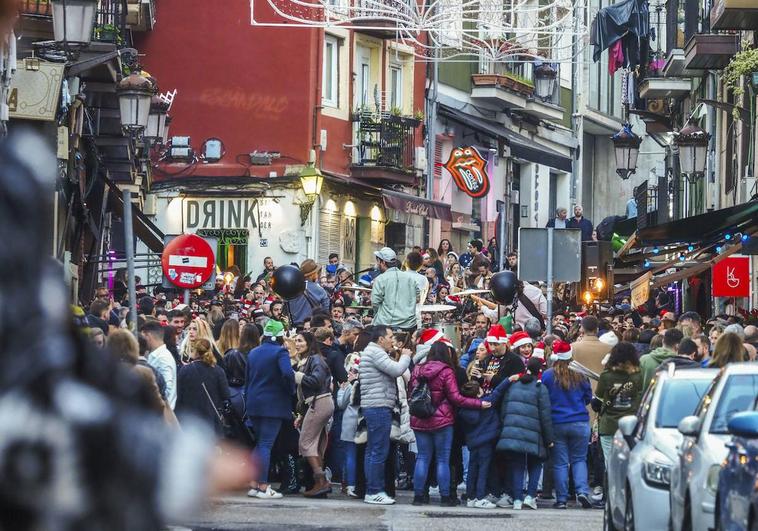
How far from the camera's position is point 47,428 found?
2.61m

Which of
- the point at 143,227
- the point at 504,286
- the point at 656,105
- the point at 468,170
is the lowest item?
the point at 504,286

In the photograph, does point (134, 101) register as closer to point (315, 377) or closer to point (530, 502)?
point (315, 377)

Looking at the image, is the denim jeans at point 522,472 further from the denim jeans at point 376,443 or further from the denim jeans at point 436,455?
the denim jeans at point 376,443

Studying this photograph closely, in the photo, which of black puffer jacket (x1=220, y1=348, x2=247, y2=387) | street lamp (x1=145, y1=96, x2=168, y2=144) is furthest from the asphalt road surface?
street lamp (x1=145, y1=96, x2=168, y2=144)

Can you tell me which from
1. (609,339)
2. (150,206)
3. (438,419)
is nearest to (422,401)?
(438,419)

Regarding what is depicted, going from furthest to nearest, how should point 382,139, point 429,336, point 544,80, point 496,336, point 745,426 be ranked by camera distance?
1. point 544,80
2. point 382,139
3. point 429,336
4. point 496,336
5. point 745,426

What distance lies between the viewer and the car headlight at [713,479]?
1040 centimetres

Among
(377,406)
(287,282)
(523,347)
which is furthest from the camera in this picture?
(287,282)

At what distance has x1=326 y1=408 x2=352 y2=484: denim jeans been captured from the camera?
20.5 m

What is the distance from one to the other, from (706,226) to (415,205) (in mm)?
17204

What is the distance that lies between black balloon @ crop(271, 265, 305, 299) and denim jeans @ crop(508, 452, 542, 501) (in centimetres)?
726

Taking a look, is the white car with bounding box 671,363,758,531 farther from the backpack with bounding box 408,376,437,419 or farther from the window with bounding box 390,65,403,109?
the window with bounding box 390,65,403,109

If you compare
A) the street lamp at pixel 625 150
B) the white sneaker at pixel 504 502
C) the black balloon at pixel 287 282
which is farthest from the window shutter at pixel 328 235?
the white sneaker at pixel 504 502

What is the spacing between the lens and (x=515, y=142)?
54031 mm
